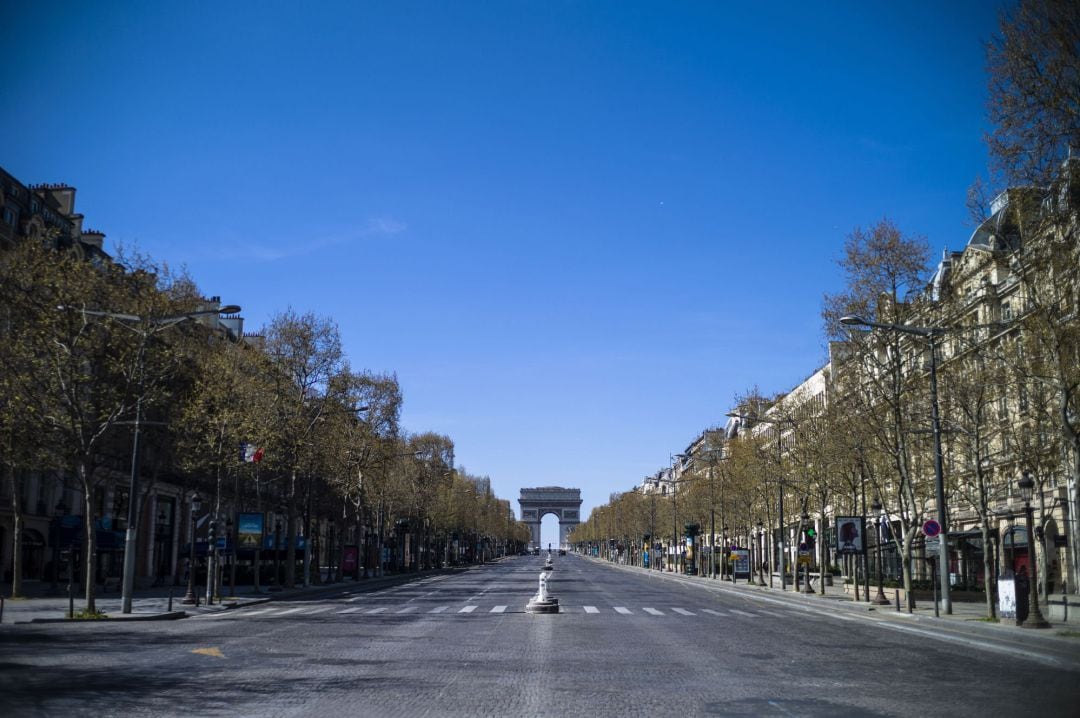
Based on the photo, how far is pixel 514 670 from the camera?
17.5 metres

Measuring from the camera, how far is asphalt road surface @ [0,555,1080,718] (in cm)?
1337

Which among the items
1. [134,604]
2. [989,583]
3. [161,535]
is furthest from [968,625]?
[161,535]

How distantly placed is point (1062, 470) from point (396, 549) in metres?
71.1

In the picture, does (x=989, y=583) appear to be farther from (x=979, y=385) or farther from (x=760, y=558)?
(x=760, y=558)

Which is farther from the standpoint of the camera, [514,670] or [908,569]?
[908,569]

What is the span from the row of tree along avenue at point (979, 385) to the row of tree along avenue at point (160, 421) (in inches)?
921

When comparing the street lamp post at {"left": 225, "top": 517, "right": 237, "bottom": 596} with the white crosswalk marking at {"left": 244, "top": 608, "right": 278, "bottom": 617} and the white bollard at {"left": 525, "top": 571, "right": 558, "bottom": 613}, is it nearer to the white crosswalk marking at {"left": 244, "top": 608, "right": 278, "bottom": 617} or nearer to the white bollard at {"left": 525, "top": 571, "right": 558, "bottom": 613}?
the white crosswalk marking at {"left": 244, "top": 608, "right": 278, "bottom": 617}

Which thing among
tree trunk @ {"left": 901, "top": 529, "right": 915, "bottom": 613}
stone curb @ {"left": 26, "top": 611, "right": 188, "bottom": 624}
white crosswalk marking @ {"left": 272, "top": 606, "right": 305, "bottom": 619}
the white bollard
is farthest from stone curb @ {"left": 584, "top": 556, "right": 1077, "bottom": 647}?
stone curb @ {"left": 26, "top": 611, "right": 188, "bottom": 624}

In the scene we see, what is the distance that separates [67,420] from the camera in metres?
34.1

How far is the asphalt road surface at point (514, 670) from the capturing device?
1337cm

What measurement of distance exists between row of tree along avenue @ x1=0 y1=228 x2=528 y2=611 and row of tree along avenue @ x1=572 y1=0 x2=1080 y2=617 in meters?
23.4

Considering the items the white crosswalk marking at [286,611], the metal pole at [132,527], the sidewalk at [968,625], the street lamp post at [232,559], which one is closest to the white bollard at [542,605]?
the white crosswalk marking at [286,611]

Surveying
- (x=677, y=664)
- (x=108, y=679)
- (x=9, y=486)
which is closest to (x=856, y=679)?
(x=677, y=664)

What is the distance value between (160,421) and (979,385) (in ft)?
115
